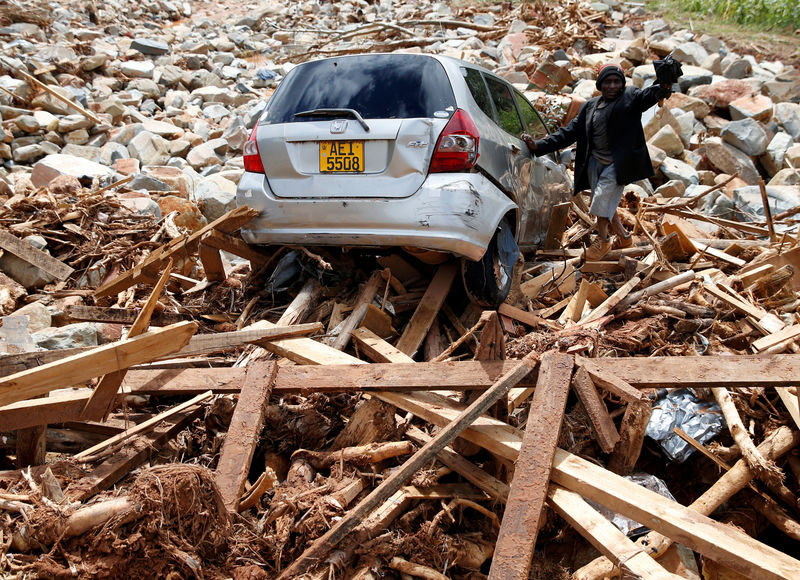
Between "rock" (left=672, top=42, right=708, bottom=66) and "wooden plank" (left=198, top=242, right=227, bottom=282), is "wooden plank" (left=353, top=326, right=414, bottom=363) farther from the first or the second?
"rock" (left=672, top=42, right=708, bottom=66)

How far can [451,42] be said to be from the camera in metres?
15.8

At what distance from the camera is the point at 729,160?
10555 millimetres

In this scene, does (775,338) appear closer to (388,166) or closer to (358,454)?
(388,166)

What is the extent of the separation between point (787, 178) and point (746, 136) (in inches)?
40.3

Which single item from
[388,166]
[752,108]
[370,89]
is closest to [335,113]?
[370,89]

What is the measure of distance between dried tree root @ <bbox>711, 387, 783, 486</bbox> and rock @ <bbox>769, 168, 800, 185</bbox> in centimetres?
790

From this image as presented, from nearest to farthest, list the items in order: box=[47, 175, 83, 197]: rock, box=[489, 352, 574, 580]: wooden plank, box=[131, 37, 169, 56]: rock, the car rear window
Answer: box=[489, 352, 574, 580]: wooden plank < the car rear window < box=[47, 175, 83, 197]: rock < box=[131, 37, 169, 56]: rock

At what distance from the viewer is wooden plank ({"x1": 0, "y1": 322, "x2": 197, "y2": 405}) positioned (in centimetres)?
276

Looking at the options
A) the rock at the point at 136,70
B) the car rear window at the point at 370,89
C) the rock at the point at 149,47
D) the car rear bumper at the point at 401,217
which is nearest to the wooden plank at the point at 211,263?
the car rear bumper at the point at 401,217

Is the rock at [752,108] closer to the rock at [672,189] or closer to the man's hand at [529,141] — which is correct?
the rock at [672,189]

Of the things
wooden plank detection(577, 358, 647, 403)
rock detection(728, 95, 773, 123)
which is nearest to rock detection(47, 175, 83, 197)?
wooden plank detection(577, 358, 647, 403)

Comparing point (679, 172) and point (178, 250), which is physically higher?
point (178, 250)

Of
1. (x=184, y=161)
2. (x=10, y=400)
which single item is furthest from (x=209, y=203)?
(x=10, y=400)

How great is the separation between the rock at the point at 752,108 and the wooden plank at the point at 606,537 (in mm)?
11489
